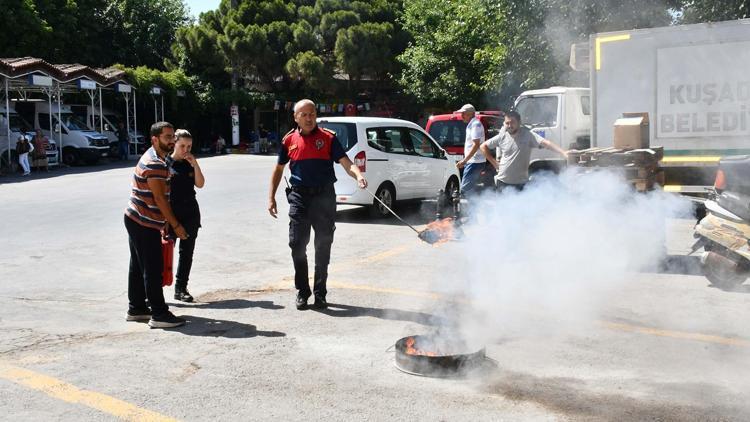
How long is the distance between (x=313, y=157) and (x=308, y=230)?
66 cm

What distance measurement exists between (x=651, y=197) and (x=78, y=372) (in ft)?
18.9

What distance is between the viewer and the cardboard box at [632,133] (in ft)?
26.8

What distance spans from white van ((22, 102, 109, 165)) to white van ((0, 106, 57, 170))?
100 centimetres

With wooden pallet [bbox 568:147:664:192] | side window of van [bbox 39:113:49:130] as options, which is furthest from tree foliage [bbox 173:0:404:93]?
wooden pallet [bbox 568:147:664:192]

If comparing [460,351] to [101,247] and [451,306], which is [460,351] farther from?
[101,247]

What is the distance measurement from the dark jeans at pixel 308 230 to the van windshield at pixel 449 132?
1055cm

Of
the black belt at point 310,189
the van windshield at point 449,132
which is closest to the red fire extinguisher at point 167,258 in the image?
the black belt at point 310,189

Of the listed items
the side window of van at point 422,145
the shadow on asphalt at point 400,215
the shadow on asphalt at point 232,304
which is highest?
the side window of van at point 422,145

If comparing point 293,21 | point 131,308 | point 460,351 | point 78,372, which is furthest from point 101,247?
point 293,21

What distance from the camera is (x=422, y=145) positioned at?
44.9 feet

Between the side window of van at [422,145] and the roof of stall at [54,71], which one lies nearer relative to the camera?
the side window of van at [422,145]

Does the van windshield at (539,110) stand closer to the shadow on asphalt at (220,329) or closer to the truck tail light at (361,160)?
the truck tail light at (361,160)

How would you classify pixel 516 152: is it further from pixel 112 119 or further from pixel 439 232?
pixel 112 119

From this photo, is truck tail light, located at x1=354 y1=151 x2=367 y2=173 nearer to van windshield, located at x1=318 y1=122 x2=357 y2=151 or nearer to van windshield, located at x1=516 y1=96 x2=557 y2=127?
van windshield, located at x1=318 y1=122 x2=357 y2=151
